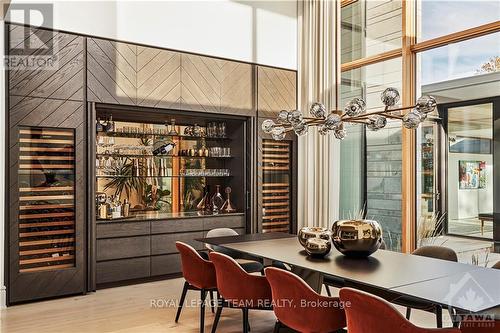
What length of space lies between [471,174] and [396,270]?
2763 mm

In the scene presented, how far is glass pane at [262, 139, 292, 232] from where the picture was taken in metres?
6.85

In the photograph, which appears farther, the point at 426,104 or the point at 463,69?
the point at 463,69

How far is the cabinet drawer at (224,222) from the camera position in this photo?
620cm

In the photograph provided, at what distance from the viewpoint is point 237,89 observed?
650 centimetres

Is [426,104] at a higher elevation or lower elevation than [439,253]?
higher

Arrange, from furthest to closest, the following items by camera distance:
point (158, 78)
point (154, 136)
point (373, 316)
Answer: point (154, 136) < point (158, 78) < point (373, 316)

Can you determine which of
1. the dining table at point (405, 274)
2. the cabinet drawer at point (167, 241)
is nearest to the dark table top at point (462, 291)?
the dining table at point (405, 274)

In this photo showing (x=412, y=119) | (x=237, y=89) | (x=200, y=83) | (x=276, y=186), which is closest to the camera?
(x=412, y=119)

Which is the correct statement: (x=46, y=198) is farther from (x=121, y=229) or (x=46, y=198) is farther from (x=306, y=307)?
(x=306, y=307)

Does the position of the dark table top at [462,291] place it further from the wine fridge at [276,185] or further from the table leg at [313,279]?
the wine fridge at [276,185]

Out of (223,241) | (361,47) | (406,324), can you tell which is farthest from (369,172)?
(406,324)

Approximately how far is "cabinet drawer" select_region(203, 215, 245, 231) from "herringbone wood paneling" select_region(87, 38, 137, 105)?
1.83m
